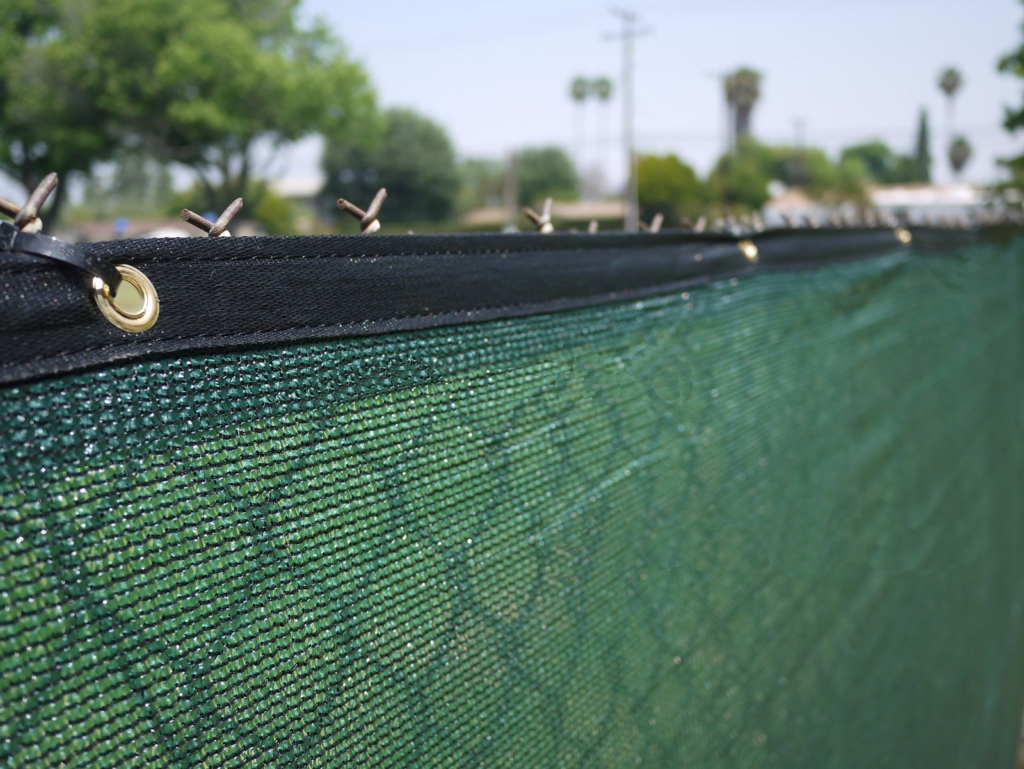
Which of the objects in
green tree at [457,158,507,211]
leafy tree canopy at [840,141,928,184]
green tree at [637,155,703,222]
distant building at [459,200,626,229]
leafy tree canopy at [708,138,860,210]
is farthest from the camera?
leafy tree canopy at [840,141,928,184]

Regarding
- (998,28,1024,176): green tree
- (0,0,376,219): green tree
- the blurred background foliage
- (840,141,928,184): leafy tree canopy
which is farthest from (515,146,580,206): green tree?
(840,141,928,184): leafy tree canopy

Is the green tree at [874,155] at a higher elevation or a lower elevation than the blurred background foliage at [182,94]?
higher

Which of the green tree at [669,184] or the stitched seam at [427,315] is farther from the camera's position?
the green tree at [669,184]

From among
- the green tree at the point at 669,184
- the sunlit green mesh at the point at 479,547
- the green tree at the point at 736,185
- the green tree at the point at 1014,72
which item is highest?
the green tree at the point at 736,185

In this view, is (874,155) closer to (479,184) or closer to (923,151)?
(923,151)

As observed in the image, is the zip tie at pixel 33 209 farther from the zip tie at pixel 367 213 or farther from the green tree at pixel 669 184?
A: the green tree at pixel 669 184

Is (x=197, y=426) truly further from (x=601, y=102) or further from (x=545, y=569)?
(x=601, y=102)

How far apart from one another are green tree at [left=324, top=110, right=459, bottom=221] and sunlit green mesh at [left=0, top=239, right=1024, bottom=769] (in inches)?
1811

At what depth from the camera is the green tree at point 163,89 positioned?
3262cm

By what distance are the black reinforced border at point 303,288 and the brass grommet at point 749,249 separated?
0.42m

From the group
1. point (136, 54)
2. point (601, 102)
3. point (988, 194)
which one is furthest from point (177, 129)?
point (601, 102)

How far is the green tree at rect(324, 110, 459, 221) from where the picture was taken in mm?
48000

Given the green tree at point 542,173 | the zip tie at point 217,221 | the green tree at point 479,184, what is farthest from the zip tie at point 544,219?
the green tree at point 542,173

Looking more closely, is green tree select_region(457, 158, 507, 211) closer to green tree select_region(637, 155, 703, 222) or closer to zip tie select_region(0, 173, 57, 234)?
green tree select_region(637, 155, 703, 222)
